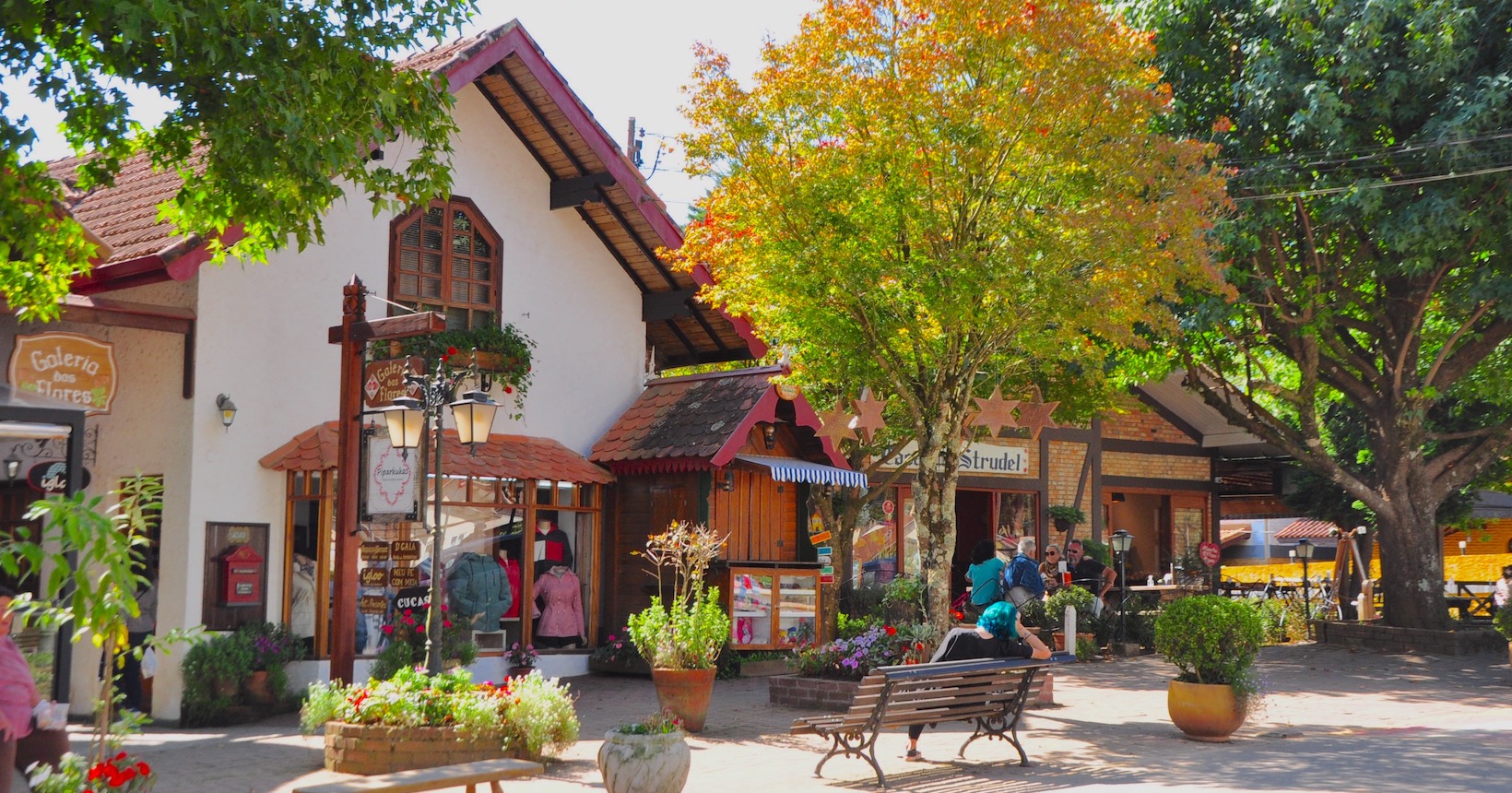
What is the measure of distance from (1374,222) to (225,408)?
13617mm

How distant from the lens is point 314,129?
9195 millimetres

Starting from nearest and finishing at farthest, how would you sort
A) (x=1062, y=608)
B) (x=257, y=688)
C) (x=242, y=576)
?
1. (x=257, y=688)
2. (x=242, y=576)
3. (x=1062, y=608)

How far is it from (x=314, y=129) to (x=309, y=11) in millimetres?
811

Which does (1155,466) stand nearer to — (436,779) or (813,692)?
(813,692)

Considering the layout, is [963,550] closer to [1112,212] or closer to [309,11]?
[1112,212]

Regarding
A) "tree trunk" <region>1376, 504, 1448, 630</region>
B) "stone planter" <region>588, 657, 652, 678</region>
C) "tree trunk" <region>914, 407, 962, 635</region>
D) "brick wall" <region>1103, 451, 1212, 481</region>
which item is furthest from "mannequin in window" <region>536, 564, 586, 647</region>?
"brick wall" <region>1103, 451, 1212, 481</region>

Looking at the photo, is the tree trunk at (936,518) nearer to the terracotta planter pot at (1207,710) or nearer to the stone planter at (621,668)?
the terracotta planter pot at (1207,710)

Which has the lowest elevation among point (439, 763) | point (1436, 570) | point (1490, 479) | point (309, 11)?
point (439, 763)

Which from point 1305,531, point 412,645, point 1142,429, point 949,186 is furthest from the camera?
point 1305,531

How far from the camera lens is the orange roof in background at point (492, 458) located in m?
13.8

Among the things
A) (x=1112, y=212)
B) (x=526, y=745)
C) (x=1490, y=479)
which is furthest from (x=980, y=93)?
(x=1490, y=479)

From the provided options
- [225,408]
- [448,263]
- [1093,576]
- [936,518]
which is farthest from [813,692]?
[1093,576]

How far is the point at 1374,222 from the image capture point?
1686cm

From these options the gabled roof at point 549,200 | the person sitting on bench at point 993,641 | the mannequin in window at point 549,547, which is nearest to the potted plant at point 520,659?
the mannequin in window at point 549,547
